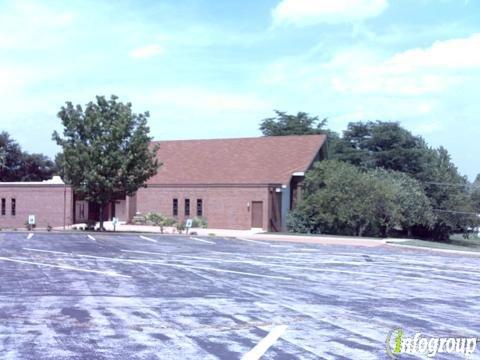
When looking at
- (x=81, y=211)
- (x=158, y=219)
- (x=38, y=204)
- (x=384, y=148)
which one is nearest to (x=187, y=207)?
(x=158, y=219)

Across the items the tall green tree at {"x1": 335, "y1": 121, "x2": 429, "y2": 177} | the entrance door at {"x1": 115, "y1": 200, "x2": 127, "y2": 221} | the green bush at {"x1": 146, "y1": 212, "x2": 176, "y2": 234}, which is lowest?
the green bush at {"x1": 146, "y1": 212, "x2": 176, "y2": 234}

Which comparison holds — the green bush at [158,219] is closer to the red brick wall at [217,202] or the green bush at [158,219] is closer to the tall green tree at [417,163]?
the red brick wall at [217,202]

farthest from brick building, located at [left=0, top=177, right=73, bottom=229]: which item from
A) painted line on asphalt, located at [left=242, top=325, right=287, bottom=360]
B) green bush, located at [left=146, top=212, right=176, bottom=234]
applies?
painted line on asphalt, located at [left=242, top=325, right=287, bottom=360]

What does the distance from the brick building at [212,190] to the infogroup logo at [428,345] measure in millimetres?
32600

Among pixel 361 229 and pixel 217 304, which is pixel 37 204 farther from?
pixel 217 304

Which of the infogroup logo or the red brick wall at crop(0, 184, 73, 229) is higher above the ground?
the red brick wall at crop(0, 184, 73, 229)

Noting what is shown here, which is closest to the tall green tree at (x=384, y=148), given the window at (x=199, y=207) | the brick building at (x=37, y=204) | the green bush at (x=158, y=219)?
the window at (x=199, y=207)

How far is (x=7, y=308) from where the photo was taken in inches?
412

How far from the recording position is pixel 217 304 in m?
11.5

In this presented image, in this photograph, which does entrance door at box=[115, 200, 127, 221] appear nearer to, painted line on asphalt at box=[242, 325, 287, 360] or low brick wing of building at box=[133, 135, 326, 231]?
low brick wing of building at box=[133, 135, 326, 231]

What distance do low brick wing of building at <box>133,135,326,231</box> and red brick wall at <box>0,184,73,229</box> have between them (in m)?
4.87

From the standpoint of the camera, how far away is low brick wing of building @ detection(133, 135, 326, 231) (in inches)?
1662

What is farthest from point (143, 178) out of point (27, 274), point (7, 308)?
point (7, 308)

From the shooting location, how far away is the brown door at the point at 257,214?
1652 inches
